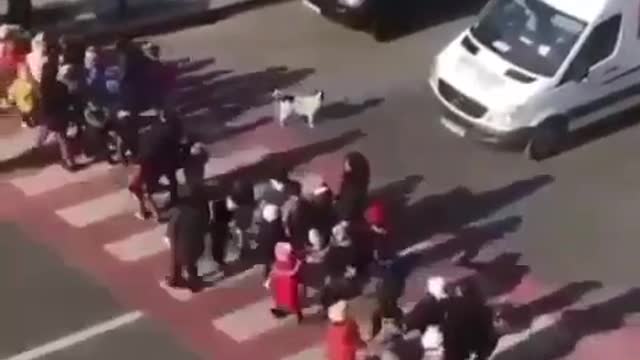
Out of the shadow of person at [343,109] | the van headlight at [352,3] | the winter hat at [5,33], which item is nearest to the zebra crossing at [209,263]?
the shadow of person at [343,109]

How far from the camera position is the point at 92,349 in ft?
51.7

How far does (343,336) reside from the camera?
14.8 meters

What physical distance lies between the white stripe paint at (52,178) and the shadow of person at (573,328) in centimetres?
606

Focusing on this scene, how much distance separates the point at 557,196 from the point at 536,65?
77.0 inches

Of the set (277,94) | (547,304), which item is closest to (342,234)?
(547,304)

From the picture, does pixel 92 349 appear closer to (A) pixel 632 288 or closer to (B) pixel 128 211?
(B) pixel 128 211

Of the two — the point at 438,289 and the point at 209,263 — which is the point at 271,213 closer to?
the point at 209,263

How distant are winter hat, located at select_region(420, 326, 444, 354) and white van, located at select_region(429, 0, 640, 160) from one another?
5.38m

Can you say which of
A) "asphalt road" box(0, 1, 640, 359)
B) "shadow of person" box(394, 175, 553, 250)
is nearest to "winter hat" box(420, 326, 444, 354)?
"asphalt road" box(0, 1, 640, 359)

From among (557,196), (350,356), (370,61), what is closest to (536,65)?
(557,196)

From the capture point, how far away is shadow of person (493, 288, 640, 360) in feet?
52.0

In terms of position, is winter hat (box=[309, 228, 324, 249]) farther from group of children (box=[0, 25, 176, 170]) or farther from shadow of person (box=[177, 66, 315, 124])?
shadow of person (box=[177, 66, 315, 124])

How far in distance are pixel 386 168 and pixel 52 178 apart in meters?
4.33

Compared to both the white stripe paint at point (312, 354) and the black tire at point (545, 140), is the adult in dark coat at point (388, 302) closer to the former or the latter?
the white stripe paint at point (312, 354)
